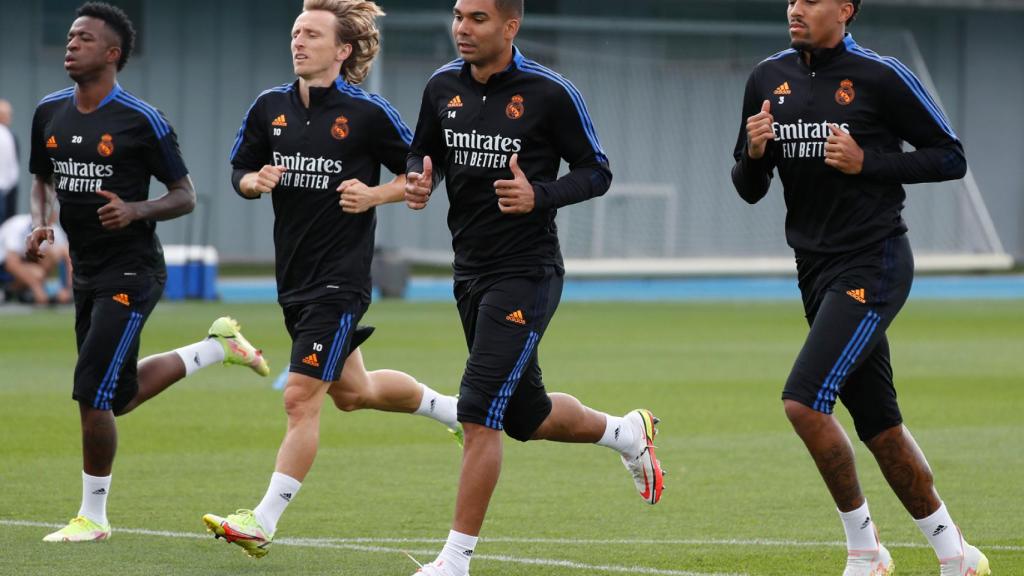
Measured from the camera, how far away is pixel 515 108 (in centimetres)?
691

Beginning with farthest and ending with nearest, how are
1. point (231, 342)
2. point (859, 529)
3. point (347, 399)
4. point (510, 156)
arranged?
point (231, 342)
point (347, 399)
point (510, 156)
point (859, 529)

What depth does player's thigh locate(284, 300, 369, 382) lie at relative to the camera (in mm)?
7469

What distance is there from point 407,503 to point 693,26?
26075 millimetres

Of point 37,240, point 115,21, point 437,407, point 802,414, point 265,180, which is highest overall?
point 115,21

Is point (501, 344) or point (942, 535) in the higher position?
point (501, 344)

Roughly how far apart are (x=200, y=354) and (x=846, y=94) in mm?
4288

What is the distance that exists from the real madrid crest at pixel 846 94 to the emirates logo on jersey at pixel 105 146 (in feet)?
11.0

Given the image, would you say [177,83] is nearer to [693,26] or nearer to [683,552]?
[693,26]

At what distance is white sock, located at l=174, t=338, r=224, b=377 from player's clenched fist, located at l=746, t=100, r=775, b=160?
379cm

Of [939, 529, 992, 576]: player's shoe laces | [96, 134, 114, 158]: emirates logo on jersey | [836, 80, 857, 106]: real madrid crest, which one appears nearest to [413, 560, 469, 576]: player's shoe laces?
[939, 529, 992, 576]: player's shoe laces

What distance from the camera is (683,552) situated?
7.32 meters

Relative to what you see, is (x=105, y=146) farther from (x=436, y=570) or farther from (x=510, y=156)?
(x=436, y=570)

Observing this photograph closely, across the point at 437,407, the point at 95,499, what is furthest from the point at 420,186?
the point at 437,407

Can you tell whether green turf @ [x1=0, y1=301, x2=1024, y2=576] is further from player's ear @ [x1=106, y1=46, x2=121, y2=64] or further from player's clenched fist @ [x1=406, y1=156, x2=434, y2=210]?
player's ear @ [x1=106, y1=46, x2=121, y2=64]
